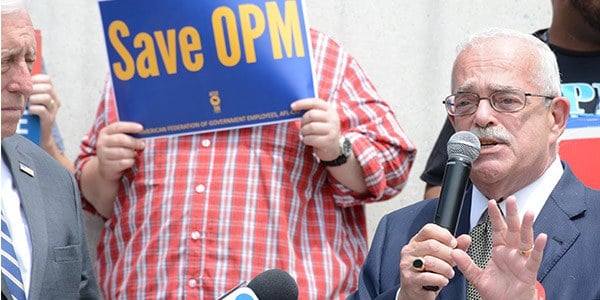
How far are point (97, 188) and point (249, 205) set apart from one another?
600mm

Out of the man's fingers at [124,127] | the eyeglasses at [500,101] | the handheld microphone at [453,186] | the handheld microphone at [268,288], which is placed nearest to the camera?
the handheld microphone at [268,288]

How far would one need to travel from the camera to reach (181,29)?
4219 millimetres

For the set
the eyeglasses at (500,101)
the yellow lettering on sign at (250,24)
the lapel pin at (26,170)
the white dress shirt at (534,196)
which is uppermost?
the yellow lettering on sign at (250,24)

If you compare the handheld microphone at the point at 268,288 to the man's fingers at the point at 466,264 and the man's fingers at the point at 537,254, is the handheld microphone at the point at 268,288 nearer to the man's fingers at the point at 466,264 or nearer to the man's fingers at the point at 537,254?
the man's fingers at the point at 466,264

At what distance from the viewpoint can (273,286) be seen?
2863 millimetres

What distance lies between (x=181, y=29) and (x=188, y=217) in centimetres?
63

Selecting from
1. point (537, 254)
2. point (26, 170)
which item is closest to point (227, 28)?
point (26, 170)

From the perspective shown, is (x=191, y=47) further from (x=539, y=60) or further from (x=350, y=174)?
(x=539, y=60)

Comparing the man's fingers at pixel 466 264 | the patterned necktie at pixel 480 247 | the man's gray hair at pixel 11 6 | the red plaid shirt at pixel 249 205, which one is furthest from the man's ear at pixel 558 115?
the man's gray hair at pixel 11 6

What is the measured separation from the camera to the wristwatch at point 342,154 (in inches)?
166

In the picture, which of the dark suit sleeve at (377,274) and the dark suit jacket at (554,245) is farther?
the dark suit sleeve at (377,274)

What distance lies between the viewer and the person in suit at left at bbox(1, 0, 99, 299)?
3391 mm

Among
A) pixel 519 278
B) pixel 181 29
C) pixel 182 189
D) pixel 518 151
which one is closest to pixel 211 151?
pixel 182 189

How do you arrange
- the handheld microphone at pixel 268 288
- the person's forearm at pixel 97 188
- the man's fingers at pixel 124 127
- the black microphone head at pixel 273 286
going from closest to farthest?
the handheld microphone at pixel 268 288, the black microphone head at pixel 273 286, the man's fingers at pixel 124 127, the person's forearm at pixel 97 188
